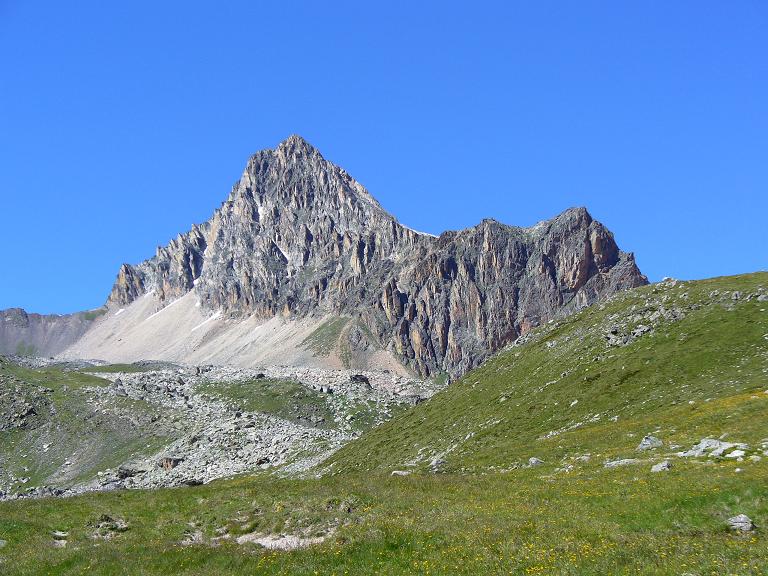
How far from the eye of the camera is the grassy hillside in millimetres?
22969

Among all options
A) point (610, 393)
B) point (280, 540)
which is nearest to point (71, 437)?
point (610, 393)

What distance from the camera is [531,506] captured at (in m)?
30.4

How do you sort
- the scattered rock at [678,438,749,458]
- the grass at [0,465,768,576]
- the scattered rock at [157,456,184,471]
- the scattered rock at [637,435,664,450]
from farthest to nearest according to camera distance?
the scattered rock at [157,456,184,471]
the scattered rock at [637,435,664,450]
the scattered rock at [678,438,749,458]
the grass at [0,465,768,576]

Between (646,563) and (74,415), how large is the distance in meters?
148

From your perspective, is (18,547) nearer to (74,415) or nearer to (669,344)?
(669,344)

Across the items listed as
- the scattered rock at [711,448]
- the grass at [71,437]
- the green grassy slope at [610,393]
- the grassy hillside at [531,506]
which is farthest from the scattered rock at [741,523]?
the grass at [71,437]

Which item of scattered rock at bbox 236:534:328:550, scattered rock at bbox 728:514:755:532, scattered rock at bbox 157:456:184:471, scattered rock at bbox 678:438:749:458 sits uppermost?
scattered rock at bbox 678:438:749:458

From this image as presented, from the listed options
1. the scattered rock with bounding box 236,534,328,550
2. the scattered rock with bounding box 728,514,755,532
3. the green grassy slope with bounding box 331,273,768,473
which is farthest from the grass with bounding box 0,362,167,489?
the scattered rock with bounding box 728,514,755,532

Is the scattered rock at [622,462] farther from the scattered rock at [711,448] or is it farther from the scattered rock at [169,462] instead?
the scattered rock at [169,462]

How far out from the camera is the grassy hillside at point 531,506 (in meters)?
23.0

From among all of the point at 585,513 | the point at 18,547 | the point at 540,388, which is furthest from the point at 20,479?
the point at 585,513

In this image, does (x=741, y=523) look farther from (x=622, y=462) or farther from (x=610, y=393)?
(x=610, y=393)

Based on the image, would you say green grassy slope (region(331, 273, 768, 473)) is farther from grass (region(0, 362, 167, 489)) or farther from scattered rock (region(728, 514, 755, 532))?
grass (region(0, 362, 167, 489))

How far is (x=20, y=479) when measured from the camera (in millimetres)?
121625
